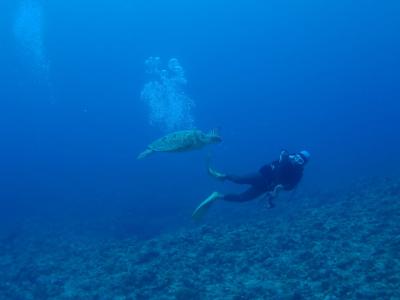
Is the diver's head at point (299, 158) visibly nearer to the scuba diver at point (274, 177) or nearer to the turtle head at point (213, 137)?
the scuba diver at point (274, 177)

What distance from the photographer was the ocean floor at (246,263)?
6.74 metres

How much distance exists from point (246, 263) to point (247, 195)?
1409 mm

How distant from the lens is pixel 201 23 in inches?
6658

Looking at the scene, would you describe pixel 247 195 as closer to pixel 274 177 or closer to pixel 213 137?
pixel 274 177

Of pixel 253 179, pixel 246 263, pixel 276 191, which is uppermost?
pixel 253 179

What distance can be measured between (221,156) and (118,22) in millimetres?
128130

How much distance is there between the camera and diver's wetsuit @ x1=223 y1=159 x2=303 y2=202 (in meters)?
7.85

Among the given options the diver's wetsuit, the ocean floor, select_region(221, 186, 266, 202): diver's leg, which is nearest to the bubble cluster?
the ocean floor

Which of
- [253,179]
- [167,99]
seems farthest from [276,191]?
[167,99]

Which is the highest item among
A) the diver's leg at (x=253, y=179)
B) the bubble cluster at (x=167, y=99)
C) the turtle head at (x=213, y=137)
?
the bubble cluster at (x=167, y=99)

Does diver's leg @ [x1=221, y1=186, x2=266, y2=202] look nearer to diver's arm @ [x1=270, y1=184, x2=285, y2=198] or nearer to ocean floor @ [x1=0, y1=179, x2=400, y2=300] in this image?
ocean floor @ [x1=0, y1=179, x2=400, y2=300]

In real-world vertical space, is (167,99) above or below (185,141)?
above

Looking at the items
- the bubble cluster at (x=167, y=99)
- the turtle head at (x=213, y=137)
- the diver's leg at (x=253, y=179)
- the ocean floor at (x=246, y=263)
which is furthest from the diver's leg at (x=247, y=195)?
the bubble cluster at (x=167, y=99)

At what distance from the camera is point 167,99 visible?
3334 centimetres
